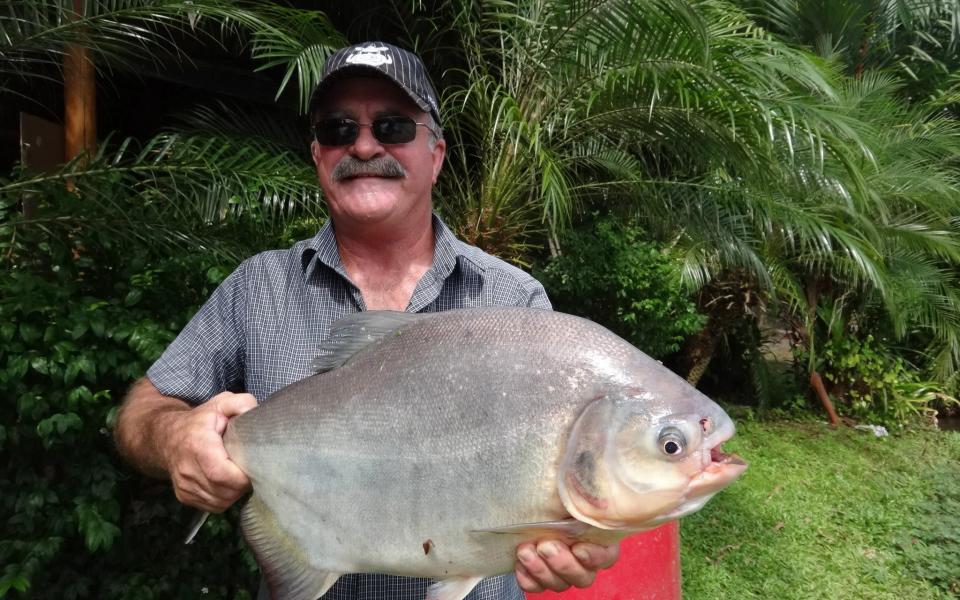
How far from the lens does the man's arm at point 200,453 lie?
1.58 meters

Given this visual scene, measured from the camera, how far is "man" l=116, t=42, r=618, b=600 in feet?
6.21

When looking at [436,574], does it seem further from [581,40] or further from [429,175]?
[581,40]

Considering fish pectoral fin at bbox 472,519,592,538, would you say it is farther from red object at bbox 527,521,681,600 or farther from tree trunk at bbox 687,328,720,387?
tree trunk at bbox 687,328,720,387

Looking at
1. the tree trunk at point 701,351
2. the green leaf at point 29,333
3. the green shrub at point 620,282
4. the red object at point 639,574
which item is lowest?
the tree trunk at point 701,351

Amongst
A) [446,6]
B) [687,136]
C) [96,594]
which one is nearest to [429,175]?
[96,594]

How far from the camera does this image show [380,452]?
57.4 inches

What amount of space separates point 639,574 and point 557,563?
180 cm

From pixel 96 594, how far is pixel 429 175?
279 centimetres

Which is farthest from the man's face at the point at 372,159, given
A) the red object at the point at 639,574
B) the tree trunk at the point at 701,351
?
the tree trunk at the point at 701,351

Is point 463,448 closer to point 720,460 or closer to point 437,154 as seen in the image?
point 720,460

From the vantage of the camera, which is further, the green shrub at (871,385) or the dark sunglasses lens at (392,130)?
the green shrub at (871,385)

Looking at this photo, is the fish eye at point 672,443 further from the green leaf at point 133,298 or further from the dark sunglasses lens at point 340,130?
the green leaf at point 133,298

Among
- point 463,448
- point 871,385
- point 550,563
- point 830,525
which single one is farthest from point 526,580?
point 871,385

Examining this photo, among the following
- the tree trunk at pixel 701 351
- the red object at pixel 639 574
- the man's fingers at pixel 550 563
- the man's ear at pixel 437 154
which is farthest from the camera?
the tree trunk at pixel 701 351
